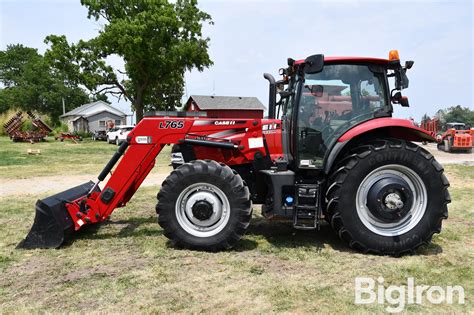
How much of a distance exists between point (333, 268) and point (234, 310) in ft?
4.79

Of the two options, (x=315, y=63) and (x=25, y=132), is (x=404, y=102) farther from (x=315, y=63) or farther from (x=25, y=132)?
(x=25, y=132)

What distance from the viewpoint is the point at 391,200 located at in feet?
16.2

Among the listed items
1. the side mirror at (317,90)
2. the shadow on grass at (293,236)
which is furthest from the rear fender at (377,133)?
the shadow on grass at (293,236)

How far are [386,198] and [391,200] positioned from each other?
0.22ft

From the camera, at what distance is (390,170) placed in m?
5.02

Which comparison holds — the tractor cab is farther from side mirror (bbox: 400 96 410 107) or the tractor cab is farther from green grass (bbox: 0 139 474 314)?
green grass (bbox: 0 139 474 314)

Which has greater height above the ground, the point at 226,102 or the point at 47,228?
the point at 226,102

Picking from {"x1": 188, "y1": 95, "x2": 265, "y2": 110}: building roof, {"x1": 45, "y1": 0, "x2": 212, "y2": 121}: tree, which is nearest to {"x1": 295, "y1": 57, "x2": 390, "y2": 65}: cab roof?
{"x1": 45, "y1": 0, "x2": 212, "y2": 121}: tree

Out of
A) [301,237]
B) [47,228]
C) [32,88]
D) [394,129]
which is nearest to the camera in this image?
[47,228]

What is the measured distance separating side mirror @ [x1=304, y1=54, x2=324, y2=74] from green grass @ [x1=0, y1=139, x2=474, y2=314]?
226cm

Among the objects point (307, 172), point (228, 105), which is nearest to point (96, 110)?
point (228, 105)

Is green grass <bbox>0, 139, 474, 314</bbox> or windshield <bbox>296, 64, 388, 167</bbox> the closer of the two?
green grass <bbox>0, 139, 474, 314</bbox>

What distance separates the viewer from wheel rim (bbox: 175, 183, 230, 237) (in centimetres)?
502

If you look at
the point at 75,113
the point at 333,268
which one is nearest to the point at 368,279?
the point at 333,268
